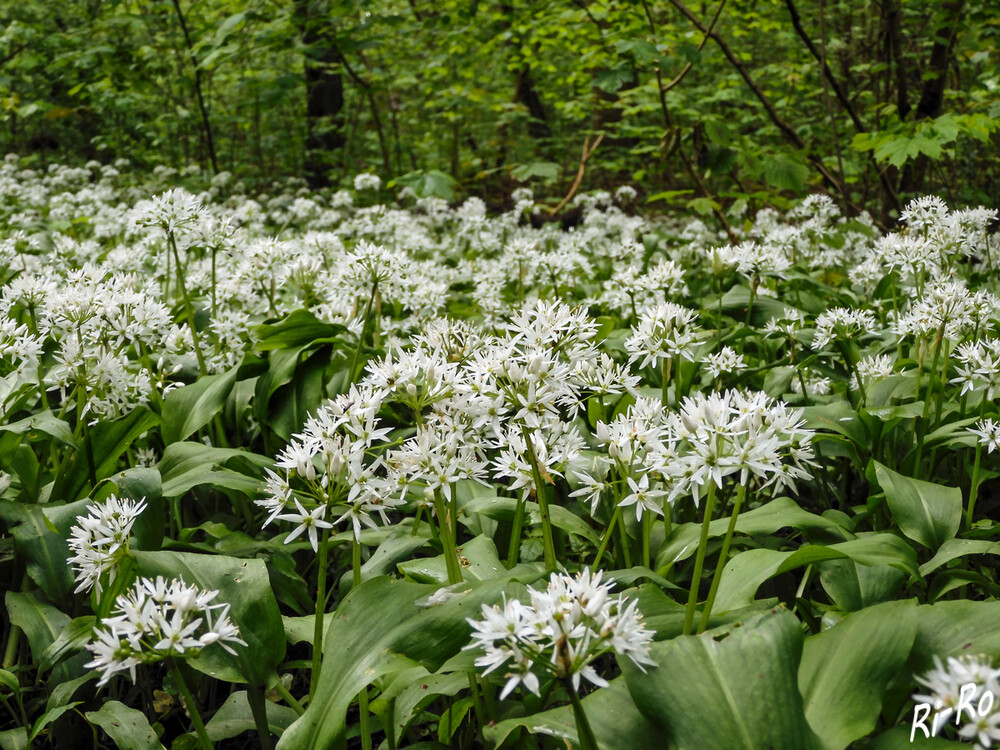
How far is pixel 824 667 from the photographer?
4.94 feet

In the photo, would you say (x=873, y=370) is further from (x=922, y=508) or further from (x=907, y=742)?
(x=907, y=742)

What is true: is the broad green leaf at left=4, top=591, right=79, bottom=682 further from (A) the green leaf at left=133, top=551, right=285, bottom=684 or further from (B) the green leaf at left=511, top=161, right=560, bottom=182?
(B) the green leaf at left=511, top=161, right=560, bottom=182

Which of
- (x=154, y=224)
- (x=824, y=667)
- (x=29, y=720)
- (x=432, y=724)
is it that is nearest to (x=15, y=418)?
(x=154, y=224)

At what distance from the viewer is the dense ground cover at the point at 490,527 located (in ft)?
4.61

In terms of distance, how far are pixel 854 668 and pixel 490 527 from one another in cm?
130

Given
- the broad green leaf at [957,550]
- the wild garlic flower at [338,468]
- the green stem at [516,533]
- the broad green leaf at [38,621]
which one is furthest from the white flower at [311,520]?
the broad green leaf at [957,550]

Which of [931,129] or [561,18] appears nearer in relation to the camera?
[931,129]

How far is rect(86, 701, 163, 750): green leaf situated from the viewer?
179cm

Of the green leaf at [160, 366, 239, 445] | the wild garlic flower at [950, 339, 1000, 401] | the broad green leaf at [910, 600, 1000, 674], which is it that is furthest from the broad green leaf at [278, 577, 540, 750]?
the wild garlic flower at [950, 339, 1000, 401]

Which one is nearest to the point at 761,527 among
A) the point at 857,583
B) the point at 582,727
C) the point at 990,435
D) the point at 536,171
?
the point at 857,583

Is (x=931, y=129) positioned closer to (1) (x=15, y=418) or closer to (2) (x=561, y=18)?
(1) (x=15, y=418)

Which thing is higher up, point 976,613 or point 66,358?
point 66,358

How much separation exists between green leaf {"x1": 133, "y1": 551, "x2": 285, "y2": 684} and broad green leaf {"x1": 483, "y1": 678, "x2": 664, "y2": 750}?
0.59 meters

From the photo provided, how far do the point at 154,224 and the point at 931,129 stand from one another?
13.0 feet
